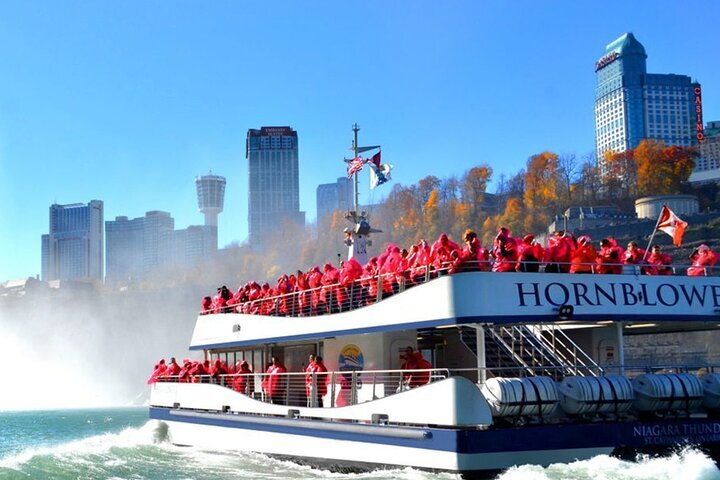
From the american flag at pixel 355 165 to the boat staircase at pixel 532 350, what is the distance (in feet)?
22.6

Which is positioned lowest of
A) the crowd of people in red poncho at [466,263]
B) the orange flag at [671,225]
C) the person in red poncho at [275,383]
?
the person in red poncho at [275,383]

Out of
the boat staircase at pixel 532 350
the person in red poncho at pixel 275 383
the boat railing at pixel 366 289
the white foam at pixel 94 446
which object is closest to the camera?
the boat railing at pixel 366 289

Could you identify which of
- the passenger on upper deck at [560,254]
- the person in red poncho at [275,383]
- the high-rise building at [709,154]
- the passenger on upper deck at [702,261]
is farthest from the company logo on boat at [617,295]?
the high-rise building at [709,154]

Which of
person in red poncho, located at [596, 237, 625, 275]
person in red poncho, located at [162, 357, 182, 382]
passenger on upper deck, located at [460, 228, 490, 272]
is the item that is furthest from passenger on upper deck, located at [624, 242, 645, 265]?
person in red poncho, located at [162, 357, 182, 382]

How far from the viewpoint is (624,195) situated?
4486 inches

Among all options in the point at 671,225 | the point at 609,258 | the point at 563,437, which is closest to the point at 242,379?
the point at 609,258

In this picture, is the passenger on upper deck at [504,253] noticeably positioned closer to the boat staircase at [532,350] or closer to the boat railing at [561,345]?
the boat staircase at [532,350]

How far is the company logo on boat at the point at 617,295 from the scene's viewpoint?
45.4 feet

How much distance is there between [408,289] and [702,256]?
572cm

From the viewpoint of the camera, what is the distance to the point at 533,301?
1380 cm

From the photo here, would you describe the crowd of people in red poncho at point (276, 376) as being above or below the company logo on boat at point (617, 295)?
below

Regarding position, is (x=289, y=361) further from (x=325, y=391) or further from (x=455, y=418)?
(x=455, y=418)

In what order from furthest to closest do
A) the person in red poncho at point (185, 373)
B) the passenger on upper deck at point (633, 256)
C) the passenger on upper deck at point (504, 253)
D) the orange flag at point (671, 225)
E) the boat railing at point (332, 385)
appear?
1. the person in red poncho at point (185, 373)
2. the orange flag at point (671, 225)
3. the boat railing at point (332, 385)
4. the passenger on upper deck at point (633, 256)
5. the passenger on upper deck at point (504, 253)

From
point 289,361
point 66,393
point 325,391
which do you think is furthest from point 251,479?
point 66,393
